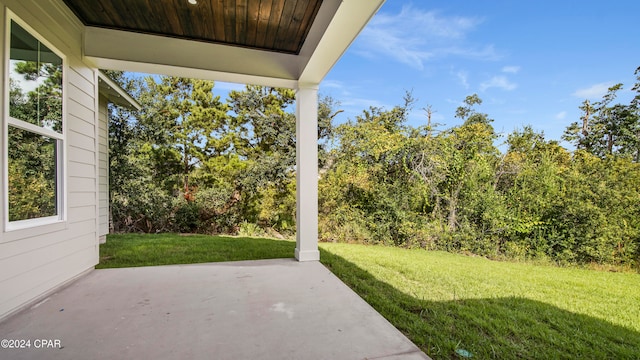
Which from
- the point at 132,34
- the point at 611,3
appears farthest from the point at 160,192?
the point at 611,3

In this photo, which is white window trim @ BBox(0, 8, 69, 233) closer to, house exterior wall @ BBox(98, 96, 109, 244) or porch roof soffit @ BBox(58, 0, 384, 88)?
porch roof soffit @ BBox(58, 0, 384, 88)

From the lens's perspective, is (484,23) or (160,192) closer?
(484,23)

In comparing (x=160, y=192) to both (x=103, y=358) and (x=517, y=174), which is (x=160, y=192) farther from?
→ (x=517, y=174)

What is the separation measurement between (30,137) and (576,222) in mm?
7505

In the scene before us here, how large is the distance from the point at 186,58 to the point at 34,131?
1631 millimetres

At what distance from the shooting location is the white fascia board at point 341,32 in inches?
79.2

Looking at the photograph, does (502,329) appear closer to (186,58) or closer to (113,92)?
(186,58)

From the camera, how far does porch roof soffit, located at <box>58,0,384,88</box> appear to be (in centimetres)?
256

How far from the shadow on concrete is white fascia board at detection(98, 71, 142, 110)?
179 inches

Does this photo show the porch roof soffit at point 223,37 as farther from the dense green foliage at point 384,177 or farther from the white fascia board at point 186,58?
the dense green foliage at point 384,177

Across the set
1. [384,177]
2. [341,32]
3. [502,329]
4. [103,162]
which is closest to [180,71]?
[341,32]

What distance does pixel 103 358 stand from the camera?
59.1 inches

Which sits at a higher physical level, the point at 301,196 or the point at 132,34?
the point at 132,34

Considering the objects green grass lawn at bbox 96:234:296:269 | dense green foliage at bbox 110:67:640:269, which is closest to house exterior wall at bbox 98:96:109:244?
green grass lawn at bbox 96:234:296:269
